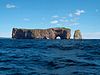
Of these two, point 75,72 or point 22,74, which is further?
point 75,72

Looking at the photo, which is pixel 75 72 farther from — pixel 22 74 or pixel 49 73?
pixel 22 74

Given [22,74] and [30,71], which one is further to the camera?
[30,71]

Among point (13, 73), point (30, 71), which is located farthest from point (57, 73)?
point (13, 73)

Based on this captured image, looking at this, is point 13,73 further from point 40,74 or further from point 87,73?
point 87,73

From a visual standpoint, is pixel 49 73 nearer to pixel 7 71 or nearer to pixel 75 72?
pixel 75 72

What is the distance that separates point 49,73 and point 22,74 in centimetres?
182

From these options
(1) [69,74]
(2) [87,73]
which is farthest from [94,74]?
(1) [69,74]

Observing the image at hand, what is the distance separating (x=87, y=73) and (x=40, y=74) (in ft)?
10.2

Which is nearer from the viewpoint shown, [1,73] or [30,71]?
[1,73]

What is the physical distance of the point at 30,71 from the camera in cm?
1650

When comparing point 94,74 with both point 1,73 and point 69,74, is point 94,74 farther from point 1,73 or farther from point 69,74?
point 1,73

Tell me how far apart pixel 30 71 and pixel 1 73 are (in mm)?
2057

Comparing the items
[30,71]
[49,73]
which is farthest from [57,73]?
[30,71]

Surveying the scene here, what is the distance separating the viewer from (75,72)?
16375 mm
